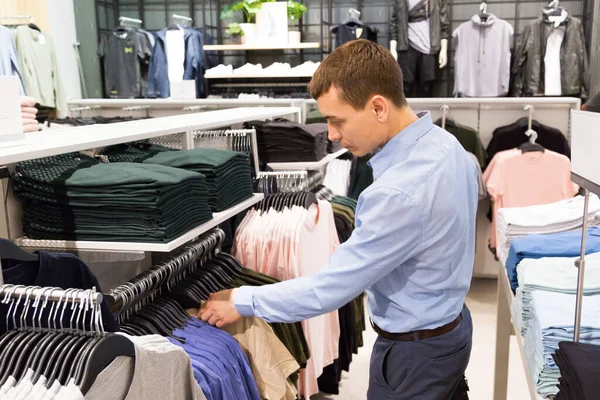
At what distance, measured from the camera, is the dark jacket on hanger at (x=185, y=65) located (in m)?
7.71

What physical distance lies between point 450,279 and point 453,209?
19cm

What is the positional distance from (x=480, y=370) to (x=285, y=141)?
66.0 inches

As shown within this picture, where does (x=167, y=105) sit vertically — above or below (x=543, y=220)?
above

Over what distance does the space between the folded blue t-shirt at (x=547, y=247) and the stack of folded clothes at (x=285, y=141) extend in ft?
4.31

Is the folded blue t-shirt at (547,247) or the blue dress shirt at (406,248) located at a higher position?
the blue dress shirt at (406,248)

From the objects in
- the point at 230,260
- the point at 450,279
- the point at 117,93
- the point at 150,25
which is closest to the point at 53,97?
the point at 117,93

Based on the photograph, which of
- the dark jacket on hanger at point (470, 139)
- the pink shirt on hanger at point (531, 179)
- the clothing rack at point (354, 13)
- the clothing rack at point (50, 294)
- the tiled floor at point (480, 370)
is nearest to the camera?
the clothing rack at point (50, 294)

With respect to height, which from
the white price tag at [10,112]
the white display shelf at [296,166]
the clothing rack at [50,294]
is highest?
the white price tag at [10,112]

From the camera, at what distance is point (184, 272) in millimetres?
2014

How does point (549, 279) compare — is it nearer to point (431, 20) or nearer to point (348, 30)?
point (431, 20)

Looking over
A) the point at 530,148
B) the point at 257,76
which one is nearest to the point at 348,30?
the point at 257,76

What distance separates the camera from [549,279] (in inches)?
70.9

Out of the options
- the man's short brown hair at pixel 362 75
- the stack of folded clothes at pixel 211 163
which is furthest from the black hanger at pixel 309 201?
the man's short brown hair at pixel 362 75

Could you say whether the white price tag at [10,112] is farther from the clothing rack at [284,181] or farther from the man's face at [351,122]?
the clothing rack at [284,181]
